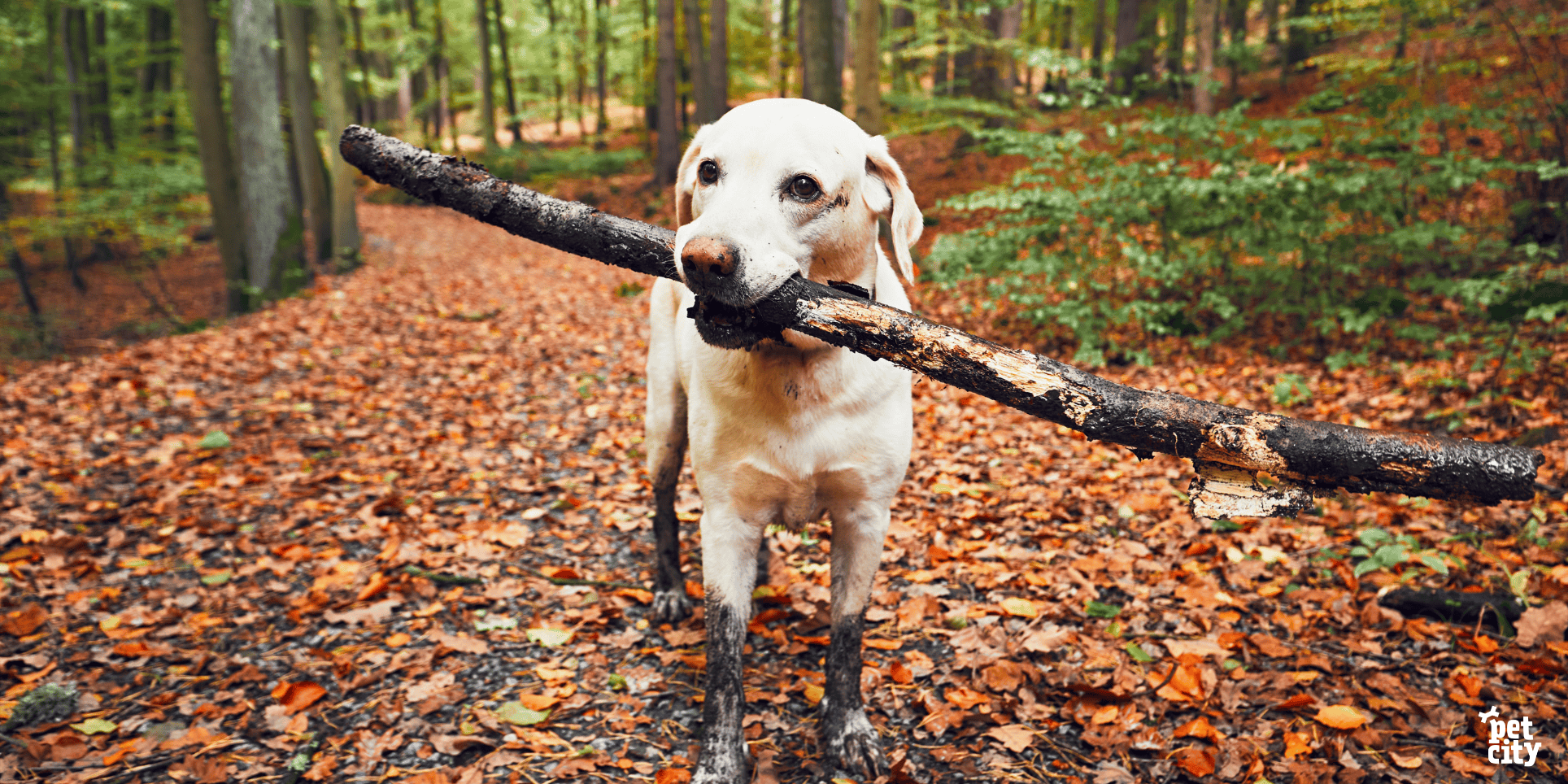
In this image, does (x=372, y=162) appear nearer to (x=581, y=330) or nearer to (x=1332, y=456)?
(x=1332, y=456)

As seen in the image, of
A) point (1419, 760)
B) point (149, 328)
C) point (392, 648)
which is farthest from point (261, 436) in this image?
point (149, 328)

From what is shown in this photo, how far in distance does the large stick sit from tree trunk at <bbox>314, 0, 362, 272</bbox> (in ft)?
41.8

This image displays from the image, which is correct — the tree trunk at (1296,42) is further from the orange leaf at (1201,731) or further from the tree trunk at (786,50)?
the orange leaf at (1201,731)

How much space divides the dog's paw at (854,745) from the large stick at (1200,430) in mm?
1472

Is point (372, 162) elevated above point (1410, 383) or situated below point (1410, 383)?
above

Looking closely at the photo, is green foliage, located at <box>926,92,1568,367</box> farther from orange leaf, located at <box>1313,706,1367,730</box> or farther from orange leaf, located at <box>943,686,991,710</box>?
orange leaf, located at <box>943,686,991,710</box>

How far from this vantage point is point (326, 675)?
126 inches

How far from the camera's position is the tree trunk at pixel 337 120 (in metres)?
12.4

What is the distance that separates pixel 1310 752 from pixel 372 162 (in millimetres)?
3900

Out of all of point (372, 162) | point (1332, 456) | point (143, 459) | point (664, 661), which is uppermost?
point (372, 162)

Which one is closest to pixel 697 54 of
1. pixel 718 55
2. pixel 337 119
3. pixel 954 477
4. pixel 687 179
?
pixel 718 55

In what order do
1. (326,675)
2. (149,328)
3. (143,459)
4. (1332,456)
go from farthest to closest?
(149,328), (143,459), (326,675), (1332,456)

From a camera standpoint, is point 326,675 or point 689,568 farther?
point 689,568

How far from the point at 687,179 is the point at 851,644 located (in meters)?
1.80
